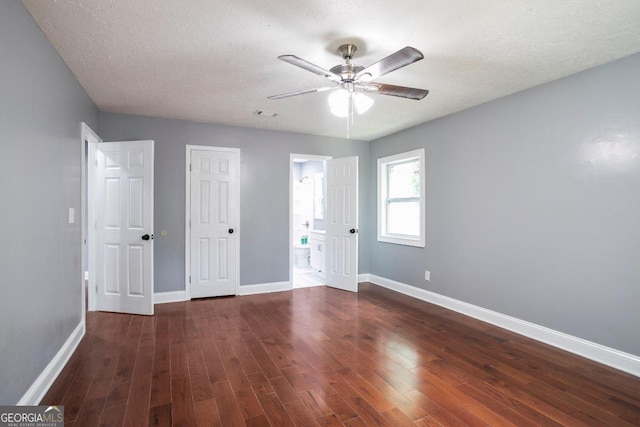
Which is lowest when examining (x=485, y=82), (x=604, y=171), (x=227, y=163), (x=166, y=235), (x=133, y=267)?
(x=133, y=267)

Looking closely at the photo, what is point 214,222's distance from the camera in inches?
185

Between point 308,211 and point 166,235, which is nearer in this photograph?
point 166,235

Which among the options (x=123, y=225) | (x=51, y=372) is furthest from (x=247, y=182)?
(x=51, y=372)

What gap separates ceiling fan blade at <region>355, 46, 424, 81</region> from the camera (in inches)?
74.9

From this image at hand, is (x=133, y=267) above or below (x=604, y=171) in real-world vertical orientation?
below

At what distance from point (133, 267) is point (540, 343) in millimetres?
4564

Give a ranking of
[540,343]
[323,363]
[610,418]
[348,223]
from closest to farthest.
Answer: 1. [610,418]
2. [323,363]
3. [540,343]
4. [348,223]

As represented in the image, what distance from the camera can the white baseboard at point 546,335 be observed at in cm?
262

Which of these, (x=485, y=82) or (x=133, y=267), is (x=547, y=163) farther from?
(x=133, y=267)

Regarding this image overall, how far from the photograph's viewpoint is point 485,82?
10.4ft

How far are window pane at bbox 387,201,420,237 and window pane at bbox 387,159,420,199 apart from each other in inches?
6.1

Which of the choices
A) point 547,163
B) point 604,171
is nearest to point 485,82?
point 547,163

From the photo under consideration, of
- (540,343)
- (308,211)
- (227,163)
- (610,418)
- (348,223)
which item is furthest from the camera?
(308,211)

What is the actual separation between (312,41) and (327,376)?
256 cm
